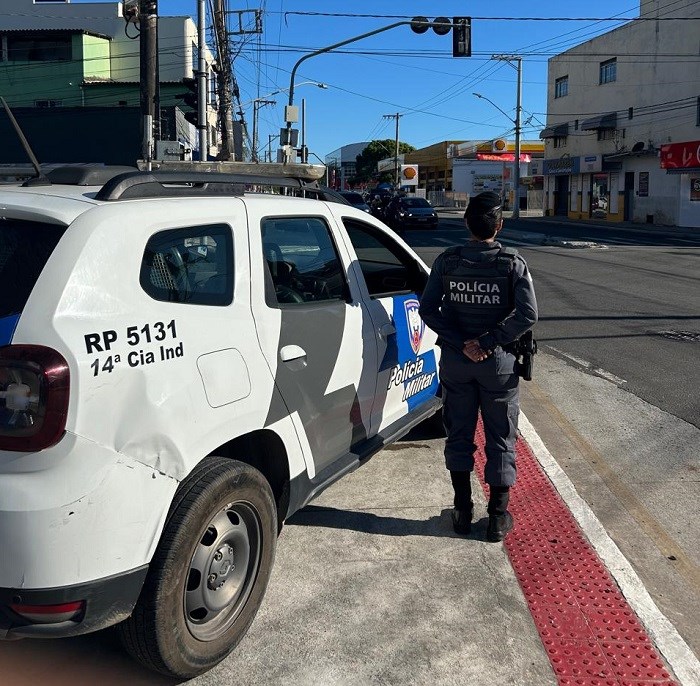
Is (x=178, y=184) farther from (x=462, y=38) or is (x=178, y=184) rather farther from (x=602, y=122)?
(x=602, y=122)

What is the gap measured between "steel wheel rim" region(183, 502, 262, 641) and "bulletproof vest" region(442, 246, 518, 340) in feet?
5.26

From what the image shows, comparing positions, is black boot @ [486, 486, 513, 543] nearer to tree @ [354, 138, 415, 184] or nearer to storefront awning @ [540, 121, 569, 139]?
storefront awning @ [540, 121, 569, 139]

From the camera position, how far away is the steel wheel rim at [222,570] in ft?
9.56

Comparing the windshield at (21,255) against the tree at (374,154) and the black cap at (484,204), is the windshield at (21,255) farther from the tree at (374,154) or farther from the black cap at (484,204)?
the tree at (374,154)

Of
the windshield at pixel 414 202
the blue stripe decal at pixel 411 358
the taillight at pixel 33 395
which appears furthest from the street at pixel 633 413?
the windshield at pixel 414 202

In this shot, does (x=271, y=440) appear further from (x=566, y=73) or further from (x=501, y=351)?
(x=566, y=73)

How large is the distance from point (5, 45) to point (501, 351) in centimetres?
4944

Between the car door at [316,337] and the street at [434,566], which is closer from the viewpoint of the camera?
the street at [434,566]

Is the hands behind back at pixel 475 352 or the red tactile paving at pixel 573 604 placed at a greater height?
the hands behind back at pixel 475 352

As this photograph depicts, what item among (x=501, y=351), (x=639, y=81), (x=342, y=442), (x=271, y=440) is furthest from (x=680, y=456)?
(x=639, y=81)

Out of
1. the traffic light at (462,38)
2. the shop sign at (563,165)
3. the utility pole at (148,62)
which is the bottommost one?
the utility pole at (148,62)

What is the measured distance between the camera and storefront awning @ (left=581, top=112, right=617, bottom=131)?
46375 millimetres

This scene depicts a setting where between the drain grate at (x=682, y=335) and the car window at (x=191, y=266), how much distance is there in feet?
25.5

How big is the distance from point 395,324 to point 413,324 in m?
0.30
